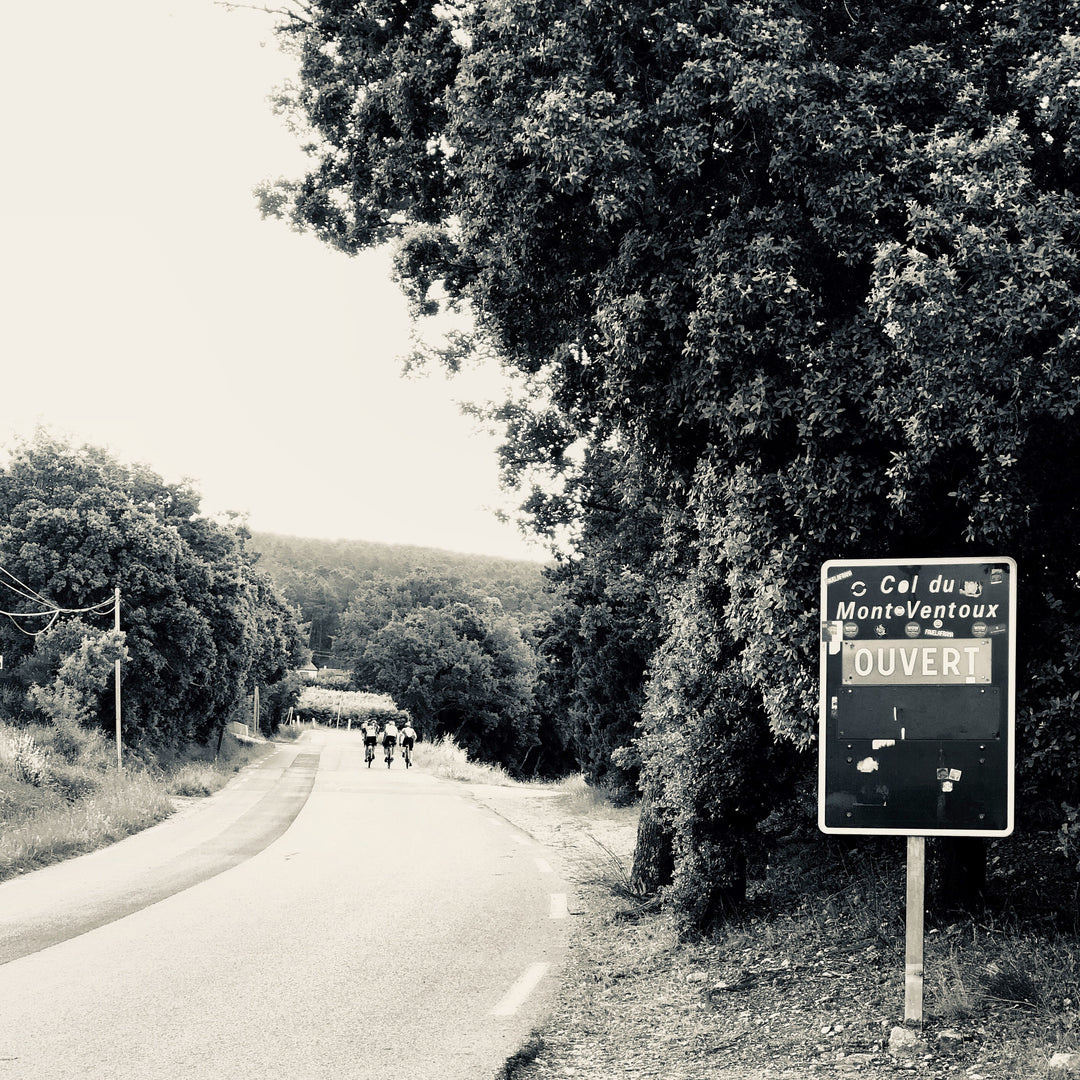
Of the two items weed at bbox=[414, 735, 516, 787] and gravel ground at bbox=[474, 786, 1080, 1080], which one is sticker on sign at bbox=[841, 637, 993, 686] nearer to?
gravel ground at bbox=[474, 786, 1080, 1080]

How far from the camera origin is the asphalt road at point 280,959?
5500mm

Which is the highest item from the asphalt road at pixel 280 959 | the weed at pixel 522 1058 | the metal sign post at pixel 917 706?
the metal sign post at pixel 917 706

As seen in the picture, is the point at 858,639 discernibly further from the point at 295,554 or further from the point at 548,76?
the point at 295,554

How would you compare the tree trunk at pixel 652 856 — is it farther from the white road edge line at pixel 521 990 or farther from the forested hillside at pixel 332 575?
the forested hillside at pixel 332 575

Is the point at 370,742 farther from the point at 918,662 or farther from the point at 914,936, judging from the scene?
the point at 918,662

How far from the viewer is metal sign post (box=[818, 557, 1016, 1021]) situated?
5176mm

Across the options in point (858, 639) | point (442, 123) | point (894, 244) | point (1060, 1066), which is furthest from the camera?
point (442, 123)

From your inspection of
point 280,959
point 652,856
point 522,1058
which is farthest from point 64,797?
point 522,1058

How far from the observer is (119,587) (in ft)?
112

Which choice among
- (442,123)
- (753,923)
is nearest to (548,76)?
(442,123)

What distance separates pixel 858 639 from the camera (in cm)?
546

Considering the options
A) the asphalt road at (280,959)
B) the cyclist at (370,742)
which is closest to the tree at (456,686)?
the cyclist at (370,742)

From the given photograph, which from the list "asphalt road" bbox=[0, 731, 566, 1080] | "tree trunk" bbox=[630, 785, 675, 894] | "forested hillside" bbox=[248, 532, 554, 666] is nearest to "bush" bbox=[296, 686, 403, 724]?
"forested hillside" bbox=[248, 532, 554, 666]

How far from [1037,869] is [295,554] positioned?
640 feet
